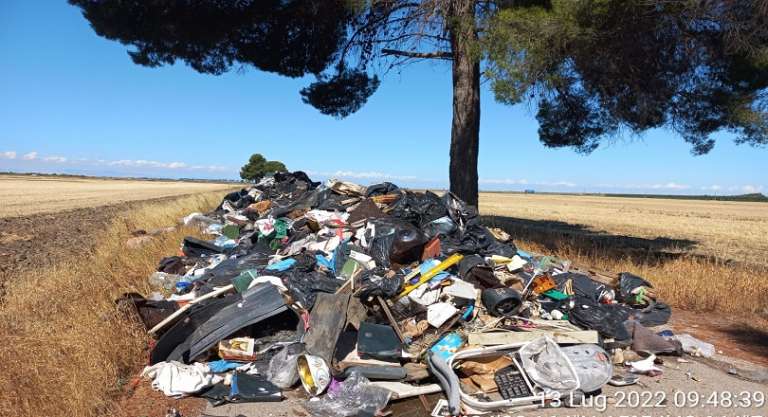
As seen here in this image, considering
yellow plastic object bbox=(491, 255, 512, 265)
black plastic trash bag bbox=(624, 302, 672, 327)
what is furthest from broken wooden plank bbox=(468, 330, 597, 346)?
yellow plastic object bbox=(491, 255, 512, 265)

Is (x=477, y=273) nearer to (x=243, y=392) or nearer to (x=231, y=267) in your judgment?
(x=243, y=392)

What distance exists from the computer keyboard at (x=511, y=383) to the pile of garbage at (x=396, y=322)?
1 cm

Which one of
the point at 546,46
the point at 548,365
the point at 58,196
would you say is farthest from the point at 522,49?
the point at 58,196

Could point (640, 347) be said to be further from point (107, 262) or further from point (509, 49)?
point (107, 262)

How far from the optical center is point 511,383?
11.4 ft

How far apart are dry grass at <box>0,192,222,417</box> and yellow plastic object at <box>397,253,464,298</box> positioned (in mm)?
2526

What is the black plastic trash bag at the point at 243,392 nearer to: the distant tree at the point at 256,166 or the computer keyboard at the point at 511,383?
the computer keyboard at the point at 511,383

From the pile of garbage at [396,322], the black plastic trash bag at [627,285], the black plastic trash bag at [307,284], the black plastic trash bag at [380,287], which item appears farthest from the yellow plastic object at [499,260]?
the black plastic trash bag at [307,284]

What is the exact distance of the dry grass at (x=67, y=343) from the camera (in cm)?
285

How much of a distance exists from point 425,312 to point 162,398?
245cm

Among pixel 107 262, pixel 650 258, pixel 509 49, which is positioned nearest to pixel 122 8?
pixel 107 262

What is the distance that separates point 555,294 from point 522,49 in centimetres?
354

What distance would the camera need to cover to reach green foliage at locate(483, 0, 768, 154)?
6027 mm

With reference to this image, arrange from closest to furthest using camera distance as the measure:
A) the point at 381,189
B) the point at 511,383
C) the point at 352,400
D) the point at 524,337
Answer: the point at 352,400, the point at 511,383, the point at 524,337, the point at 381,189
